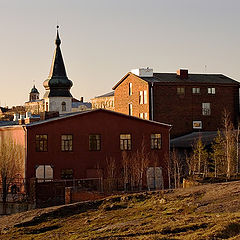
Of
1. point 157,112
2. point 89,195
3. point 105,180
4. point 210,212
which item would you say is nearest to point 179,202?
point 210,212

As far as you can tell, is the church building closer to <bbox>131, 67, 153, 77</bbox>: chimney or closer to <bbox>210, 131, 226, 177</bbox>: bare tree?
<bbox>131, 67, 153, 77</bbox>: chimney

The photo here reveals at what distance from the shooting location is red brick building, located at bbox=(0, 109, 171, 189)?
40750 millimetres

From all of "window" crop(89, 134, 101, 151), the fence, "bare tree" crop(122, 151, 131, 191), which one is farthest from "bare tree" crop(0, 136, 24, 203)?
"bare tree" crop(122, 151, 131, 191)

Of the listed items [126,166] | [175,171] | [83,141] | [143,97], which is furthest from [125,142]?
[143,97]

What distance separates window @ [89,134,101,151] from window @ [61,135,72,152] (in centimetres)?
161

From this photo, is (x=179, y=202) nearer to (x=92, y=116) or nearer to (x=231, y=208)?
(x=231, y=208)

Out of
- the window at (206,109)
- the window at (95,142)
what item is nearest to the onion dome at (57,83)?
the window at (206,109)

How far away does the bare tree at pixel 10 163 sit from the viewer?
40.4 metres

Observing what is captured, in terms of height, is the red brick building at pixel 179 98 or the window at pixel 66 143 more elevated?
the red brick building at pixel 179 98

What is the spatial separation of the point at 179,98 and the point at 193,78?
12.5 ft

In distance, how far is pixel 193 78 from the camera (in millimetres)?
64562

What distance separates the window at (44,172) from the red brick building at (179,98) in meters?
21.8

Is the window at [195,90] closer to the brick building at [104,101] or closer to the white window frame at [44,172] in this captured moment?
the white window frame at [44,172]

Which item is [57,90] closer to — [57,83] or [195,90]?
[57,83]
